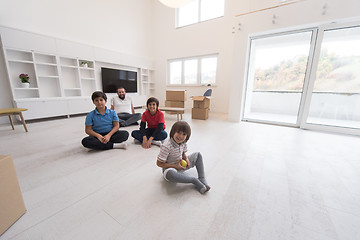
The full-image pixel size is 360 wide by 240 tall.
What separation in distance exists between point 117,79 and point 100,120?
4.06 metres

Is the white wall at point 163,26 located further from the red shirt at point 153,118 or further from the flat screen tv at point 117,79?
the red shirt at point 153,118

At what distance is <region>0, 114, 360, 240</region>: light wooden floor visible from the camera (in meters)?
0.88

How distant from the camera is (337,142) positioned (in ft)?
7.96

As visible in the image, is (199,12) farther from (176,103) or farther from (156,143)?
(156,143)

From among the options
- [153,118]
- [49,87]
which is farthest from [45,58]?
[153,118]

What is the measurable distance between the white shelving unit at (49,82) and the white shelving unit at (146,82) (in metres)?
2.12

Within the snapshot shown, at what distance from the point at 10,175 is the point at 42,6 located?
16.6 ft

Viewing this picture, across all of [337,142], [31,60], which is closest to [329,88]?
[337,142]

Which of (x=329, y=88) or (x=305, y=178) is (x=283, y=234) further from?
(x=329, y=88)

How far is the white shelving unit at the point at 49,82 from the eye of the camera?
3490 mm

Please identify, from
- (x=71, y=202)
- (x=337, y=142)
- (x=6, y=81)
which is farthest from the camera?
(x=6, y=81)

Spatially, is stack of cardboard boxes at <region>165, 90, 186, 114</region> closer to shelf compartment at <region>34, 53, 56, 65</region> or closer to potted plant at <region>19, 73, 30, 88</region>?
shelf compartment at <region>34, 53, 56, 65</region>

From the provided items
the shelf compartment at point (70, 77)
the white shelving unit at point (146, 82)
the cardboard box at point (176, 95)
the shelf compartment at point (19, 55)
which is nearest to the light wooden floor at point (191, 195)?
the shelf compartment at point (19, 55)

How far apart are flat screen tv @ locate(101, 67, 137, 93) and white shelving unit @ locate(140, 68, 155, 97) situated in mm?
413
